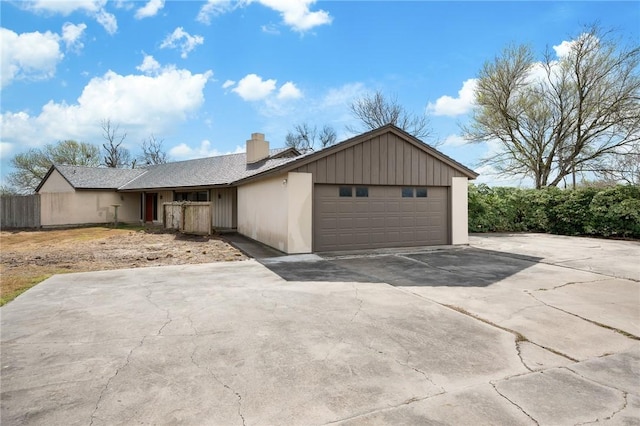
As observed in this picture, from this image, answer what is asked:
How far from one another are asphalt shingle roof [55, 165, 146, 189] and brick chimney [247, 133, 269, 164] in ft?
34.4

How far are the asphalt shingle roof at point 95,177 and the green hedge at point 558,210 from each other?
22257 millimetres

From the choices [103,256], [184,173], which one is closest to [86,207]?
[184,173]

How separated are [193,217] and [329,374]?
1350 centimetres

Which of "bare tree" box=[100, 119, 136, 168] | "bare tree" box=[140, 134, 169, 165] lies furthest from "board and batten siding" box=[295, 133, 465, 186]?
"bare tree" box=[140, 134, 169, 165]

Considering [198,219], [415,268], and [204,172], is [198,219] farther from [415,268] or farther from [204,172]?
[415,268]

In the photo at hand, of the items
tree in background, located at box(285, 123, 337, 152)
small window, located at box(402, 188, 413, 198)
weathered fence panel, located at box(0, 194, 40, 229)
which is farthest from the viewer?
tree in background, located at box(285, 123, 337, 152)

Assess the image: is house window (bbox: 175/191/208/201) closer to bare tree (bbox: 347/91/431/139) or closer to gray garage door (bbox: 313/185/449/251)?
gray garage door (bbox: 313/185/449/251)

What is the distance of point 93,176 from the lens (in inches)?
936

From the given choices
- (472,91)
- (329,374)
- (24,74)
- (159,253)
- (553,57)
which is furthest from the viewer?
(472,91)

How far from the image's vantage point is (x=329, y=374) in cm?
324

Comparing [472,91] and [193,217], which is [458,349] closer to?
[193,217]

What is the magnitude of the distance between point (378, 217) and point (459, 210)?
328 centimetres

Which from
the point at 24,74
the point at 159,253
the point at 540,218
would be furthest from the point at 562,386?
the point at 24,74

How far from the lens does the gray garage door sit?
10875 millimetres
